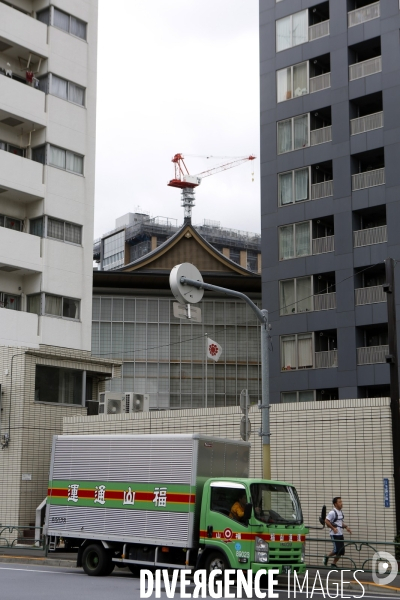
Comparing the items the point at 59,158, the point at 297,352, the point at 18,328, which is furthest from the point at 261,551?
the point at 59,158

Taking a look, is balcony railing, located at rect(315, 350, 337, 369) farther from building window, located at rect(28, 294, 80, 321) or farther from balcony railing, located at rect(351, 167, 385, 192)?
building window, located at rect(28, 294, 80, 321)

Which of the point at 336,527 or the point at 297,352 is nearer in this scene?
the point at 336,527

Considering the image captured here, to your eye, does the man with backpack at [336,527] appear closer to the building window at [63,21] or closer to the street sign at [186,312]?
the street sign at [186,312]

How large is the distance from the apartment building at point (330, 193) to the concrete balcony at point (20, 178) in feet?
40.1

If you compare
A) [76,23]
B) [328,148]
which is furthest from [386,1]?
[76,23]

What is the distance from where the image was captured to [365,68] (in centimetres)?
4075

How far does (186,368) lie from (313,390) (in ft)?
37.5

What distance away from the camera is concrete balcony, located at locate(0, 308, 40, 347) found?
113 feet

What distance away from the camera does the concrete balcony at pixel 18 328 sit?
113ft

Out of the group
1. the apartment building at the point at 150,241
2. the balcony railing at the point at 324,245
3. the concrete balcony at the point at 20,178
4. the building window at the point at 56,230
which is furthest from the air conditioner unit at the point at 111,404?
the apartment building at the point at 150,241

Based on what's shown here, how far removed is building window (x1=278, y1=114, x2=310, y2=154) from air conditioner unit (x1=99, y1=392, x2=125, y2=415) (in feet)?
58.7

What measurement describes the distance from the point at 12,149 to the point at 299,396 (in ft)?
55.8

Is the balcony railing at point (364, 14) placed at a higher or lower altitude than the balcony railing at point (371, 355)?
higher

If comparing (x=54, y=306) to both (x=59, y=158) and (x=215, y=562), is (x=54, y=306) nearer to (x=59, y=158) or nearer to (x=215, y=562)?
(x=59, y=158)
